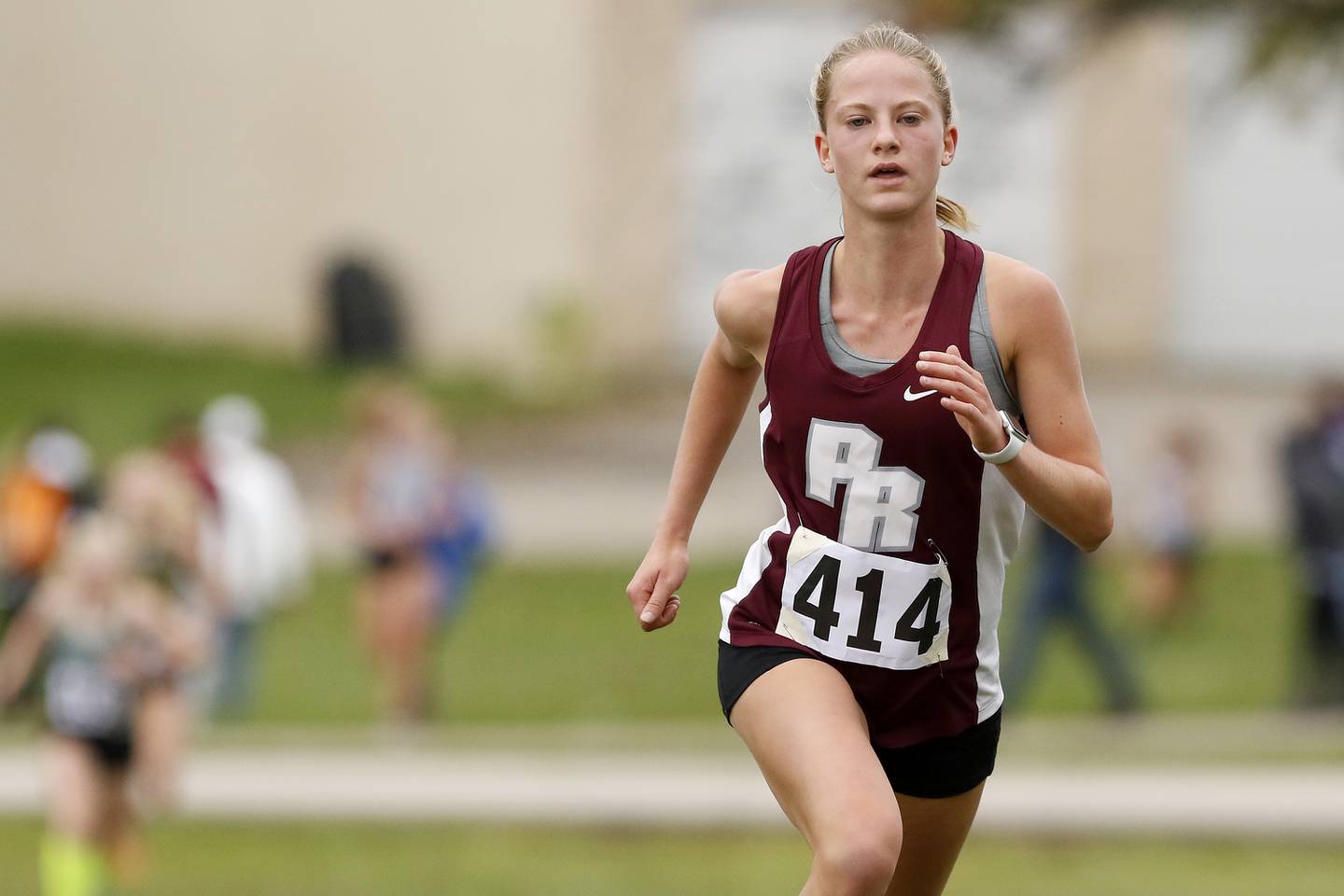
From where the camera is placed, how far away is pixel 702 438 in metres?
4.70

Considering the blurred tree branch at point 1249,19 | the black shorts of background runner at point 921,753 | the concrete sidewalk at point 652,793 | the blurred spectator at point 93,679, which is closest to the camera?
the black shorts of background runner at point 921,753

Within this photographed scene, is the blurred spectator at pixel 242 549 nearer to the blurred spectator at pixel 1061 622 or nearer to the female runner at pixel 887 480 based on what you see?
the blurred spectator at pixel 1061 622

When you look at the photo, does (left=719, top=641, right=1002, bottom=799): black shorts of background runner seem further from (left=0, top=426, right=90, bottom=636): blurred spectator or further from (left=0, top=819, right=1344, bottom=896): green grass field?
(left=0, top=426, right=90, bottom=636): blurred spectator

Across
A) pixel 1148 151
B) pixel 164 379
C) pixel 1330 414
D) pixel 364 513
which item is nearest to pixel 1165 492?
pixel 1330 414

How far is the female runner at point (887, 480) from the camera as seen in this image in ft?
13.8

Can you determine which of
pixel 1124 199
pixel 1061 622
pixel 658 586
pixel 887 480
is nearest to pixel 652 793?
pixel 1061 622

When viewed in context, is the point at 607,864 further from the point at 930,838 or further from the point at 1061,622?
the point at 930,838

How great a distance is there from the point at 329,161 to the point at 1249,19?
14769 millimetres

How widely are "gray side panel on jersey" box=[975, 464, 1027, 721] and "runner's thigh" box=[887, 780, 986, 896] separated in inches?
7.1

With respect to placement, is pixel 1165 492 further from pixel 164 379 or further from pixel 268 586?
pixel 164 379

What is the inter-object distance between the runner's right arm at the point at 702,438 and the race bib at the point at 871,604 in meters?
0.27

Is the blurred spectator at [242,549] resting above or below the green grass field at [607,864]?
above

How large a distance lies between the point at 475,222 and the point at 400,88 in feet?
5.71

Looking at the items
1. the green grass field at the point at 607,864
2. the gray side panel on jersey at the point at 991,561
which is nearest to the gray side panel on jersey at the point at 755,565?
the gray side panel on jersey at the point at 991,561
